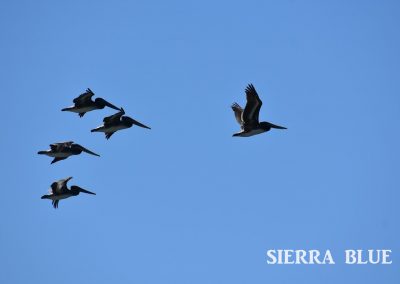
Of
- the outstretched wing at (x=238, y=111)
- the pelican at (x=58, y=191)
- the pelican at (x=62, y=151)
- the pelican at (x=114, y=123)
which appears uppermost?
the outstretched wing at (x=238, y=111)

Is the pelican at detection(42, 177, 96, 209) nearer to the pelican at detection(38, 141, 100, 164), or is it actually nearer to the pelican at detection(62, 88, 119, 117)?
the pelican at detection(38, 141, 100, 164)

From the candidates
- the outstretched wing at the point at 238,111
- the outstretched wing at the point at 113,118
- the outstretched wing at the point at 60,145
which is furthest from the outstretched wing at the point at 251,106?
the outstretched wing at the point at 60,145

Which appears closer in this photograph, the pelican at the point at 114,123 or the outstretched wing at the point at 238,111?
the outstretched wing at the point at 238,111

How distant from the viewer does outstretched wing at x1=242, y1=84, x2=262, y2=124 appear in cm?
5075

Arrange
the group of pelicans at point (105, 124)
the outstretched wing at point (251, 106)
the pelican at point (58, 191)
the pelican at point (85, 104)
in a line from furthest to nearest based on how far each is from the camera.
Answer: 1. the pelican at point (58, 191)
2. the pelican at point (85, 104)
3. the group of pelicans at point (105, 124)
4. the outstretched wing at point (251, 106)

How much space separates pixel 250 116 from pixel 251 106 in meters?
0.64

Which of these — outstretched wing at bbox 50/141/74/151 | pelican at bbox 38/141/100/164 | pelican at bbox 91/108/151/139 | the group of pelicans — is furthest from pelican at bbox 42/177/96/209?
pelican at bbox 91/108/151/139

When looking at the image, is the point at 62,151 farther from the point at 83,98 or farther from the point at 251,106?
the point at 251,106

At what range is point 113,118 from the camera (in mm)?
54406

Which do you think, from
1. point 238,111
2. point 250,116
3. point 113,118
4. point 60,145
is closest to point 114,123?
point 113,118

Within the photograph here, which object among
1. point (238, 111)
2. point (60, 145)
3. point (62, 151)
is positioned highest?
point (238, 111)

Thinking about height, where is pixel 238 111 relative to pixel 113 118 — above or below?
above

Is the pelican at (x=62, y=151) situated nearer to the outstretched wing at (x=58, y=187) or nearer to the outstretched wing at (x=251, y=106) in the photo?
the outstretched wing at (x=58, y=187)

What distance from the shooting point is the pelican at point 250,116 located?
51.0 metres
